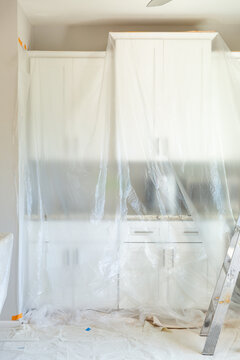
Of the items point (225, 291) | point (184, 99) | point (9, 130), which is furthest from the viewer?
point (9, 130)

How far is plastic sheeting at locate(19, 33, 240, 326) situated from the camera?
106 inches

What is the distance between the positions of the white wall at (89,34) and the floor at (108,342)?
2392 mm

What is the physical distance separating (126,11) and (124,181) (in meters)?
1.44

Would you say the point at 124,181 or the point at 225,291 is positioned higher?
the point at 124,181

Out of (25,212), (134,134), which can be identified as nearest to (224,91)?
(134,134)

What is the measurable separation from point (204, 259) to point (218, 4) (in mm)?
1979

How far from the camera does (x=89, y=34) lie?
3.53 metres

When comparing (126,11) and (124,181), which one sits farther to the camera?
(126,11)

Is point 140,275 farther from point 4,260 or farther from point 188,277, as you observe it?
point 4,260

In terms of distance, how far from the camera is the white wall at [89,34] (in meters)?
3.40

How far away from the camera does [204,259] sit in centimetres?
273

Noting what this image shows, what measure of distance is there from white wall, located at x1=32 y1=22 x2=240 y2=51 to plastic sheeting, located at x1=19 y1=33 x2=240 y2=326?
26.5 inches

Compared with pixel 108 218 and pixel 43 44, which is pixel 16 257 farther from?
pixel 43 44

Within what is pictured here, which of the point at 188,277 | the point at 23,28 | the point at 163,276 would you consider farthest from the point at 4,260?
the point at 23,28
